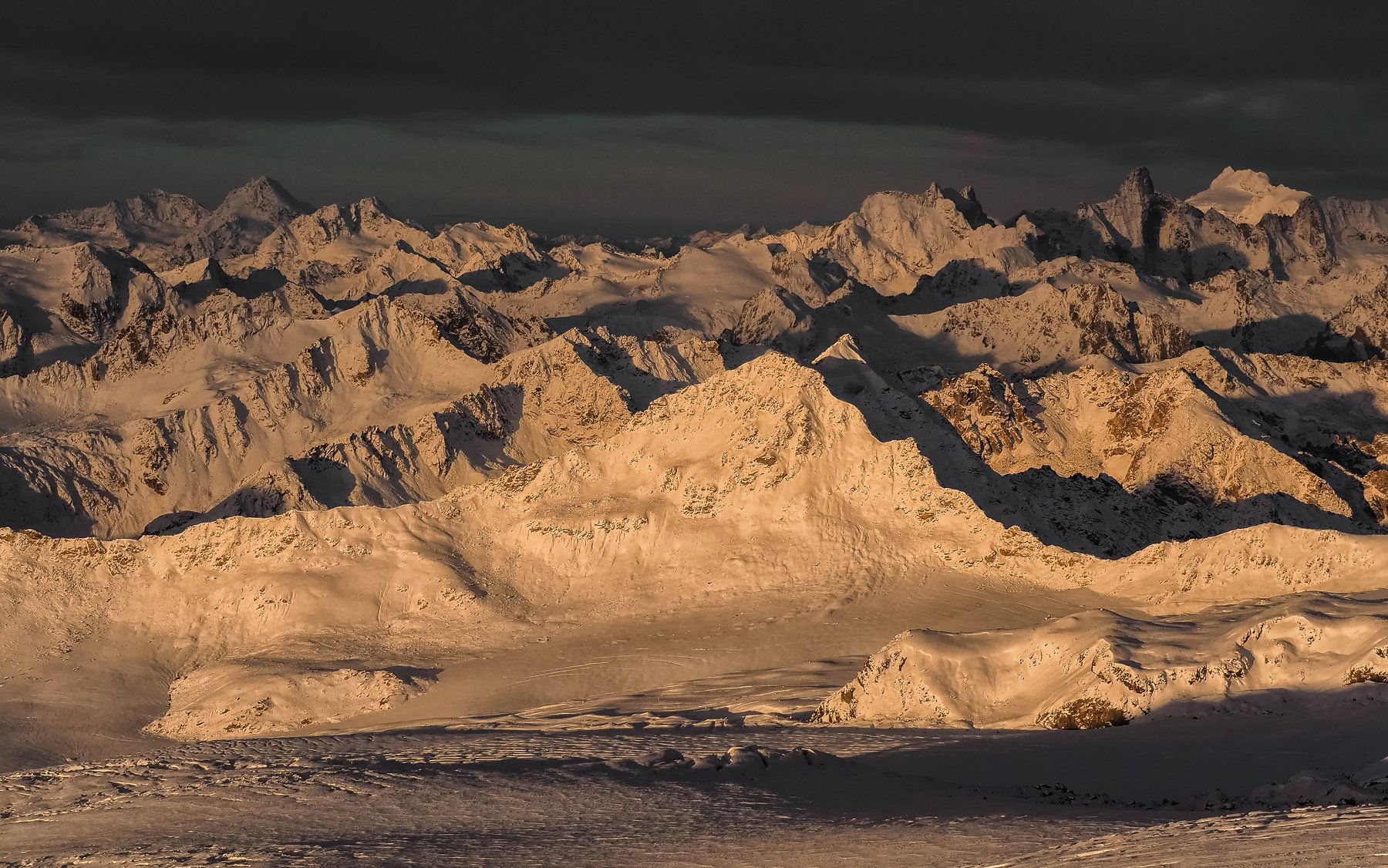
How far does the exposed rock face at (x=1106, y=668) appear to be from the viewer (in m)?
55.6

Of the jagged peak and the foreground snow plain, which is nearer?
the foreground snow plain

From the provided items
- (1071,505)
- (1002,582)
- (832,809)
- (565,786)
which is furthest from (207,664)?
(1071,505)

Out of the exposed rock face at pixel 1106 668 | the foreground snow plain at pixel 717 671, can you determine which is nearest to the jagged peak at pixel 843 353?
the foreground snow plain at pixel 717 671

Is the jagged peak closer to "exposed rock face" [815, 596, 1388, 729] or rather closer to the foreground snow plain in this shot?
the foreground snow plain

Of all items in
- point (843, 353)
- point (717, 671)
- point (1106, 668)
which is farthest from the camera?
point (843, 353)

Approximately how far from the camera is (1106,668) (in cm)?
5784

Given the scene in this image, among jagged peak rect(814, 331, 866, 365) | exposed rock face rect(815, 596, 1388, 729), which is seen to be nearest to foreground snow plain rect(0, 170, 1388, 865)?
exposed rock face rect(815, 596, 1388, 729)

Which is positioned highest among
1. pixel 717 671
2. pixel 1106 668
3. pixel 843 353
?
pixel 843 353

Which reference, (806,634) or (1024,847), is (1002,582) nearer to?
(806,634)

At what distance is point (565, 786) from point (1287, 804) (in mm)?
19898

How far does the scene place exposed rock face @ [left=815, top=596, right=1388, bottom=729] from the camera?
5562 centimetres

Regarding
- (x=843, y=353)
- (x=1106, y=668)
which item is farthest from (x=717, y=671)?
(x=843, y=353)

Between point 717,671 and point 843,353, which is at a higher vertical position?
point 843,353

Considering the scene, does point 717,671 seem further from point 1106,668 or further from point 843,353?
point 843,353
